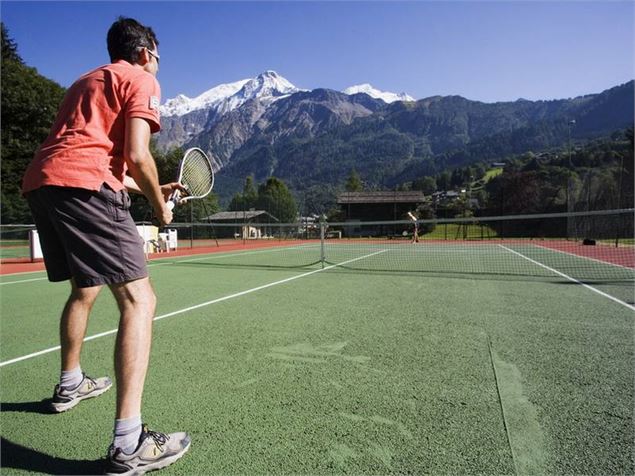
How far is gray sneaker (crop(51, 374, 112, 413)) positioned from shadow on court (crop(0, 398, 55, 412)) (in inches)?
2.3

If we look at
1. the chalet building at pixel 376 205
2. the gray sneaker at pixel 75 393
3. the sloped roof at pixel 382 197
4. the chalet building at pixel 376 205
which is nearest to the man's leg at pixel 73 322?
the gray sneaker at pixel 75 393

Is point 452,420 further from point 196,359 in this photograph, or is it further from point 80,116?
point 80,116

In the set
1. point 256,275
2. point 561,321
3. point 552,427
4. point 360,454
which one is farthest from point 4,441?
point 256,275

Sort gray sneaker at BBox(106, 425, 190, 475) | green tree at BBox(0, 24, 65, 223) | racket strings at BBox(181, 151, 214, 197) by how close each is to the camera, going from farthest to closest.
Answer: green tree at BBox(0, 24, 65, 223) → racket strings at BBox(181, 151, 214, 197) → gray sneaker at BBox(106, 425, 190, 475)

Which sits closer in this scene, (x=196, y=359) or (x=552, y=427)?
(x=552, y=427)

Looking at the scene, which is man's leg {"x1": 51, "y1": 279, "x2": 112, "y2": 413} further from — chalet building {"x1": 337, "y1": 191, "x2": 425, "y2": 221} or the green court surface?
chalet building {"x1": 337, "y1": 191, "x2": 425, "y2": 221}

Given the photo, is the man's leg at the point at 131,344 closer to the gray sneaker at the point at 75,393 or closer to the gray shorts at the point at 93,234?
the gray shorts at the point at 93,234

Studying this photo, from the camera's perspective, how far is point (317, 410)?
8.23ft

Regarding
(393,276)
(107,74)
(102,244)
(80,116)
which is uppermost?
(107,74)

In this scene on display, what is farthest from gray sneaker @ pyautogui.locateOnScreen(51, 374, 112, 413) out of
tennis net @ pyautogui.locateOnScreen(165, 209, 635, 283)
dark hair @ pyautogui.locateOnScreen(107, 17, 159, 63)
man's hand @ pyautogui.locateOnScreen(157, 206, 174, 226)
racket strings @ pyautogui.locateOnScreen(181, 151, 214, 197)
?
tennis net @ pyautogui.locateOnScreen(165, 209, 635, 283)

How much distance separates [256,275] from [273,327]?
519 centimetres

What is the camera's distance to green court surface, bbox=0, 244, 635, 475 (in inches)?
79.6

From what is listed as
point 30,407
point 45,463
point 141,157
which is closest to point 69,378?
point 30,407

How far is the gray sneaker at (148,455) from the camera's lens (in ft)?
6.20
